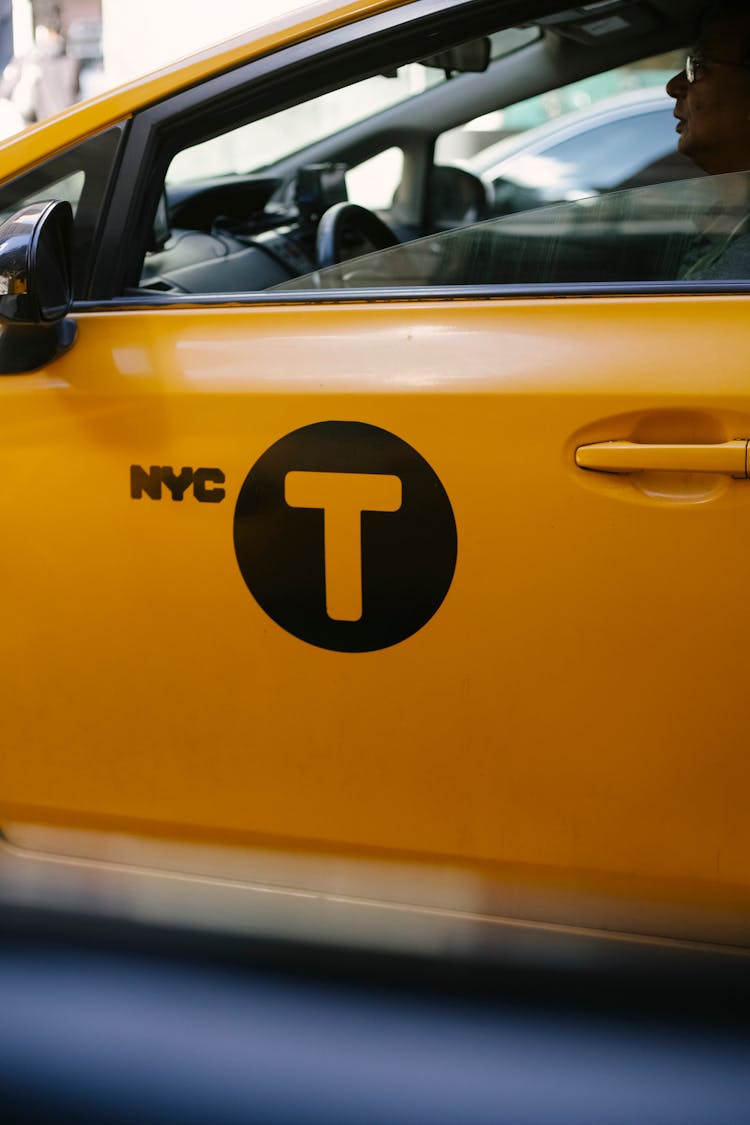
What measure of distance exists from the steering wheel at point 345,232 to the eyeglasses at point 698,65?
75 cm

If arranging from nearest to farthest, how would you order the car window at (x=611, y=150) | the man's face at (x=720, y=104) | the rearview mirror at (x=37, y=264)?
the rearview mirror at (x=37, y=264) → the man's face at (x=720, y=104) → the car window at (x=611, y=150)

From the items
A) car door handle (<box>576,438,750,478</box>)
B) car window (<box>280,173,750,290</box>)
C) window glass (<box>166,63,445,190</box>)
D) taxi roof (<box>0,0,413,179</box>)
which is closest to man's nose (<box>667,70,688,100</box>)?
car window (<box>280,173,750,290</box>)

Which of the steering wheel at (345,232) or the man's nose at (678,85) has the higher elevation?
the man's nose at (678,85)

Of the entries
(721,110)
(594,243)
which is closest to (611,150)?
(721,110)

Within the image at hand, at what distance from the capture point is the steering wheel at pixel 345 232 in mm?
2500

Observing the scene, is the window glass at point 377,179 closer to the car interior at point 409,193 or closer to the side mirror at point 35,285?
the car interior at point 409,193

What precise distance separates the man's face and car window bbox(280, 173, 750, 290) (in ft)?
0.31

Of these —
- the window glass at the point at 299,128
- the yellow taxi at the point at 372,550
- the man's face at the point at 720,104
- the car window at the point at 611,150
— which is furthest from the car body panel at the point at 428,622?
the car window at the point at 611,150

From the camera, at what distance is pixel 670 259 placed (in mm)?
1644

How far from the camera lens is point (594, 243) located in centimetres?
165

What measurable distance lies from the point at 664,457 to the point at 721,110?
72 cm

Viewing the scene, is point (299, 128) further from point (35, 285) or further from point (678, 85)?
point (35, 285)

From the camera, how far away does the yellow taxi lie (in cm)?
139

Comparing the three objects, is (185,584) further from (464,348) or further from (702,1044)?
(702,1044)
